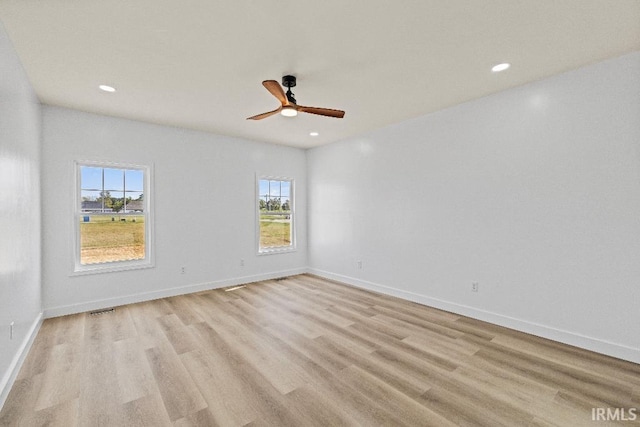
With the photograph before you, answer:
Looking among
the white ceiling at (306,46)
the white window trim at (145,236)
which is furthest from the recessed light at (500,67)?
the white window trim at (145,236)

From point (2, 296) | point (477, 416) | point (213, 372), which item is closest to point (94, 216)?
point (2, 296)

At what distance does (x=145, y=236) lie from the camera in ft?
14.3

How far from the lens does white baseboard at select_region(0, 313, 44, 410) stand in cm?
197

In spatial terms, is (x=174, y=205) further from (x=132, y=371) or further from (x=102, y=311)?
(x=132, y=371)

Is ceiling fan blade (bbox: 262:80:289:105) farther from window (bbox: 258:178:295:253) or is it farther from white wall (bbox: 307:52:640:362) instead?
window (bbox: 258:178:295:253)

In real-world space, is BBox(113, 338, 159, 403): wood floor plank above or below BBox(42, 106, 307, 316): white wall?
below

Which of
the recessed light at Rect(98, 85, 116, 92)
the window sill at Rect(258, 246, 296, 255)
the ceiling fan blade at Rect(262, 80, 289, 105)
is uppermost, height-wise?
the recessed light at Rect(98, 85, 116, 92)

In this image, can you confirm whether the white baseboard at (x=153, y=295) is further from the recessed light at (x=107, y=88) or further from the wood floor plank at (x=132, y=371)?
the recessed light at (x=107, y=88)

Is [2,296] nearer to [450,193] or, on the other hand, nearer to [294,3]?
[294,3]

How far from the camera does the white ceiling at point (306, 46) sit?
1907 mm

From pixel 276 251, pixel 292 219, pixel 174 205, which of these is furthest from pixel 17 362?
pixel 292 219

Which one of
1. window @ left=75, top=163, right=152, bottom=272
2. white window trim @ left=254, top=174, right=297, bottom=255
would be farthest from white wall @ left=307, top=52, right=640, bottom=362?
window @ left=75, top=163, right=152, bottom=272

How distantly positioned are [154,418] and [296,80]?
3.09m

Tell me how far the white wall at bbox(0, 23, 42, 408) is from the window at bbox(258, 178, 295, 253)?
3165mm
